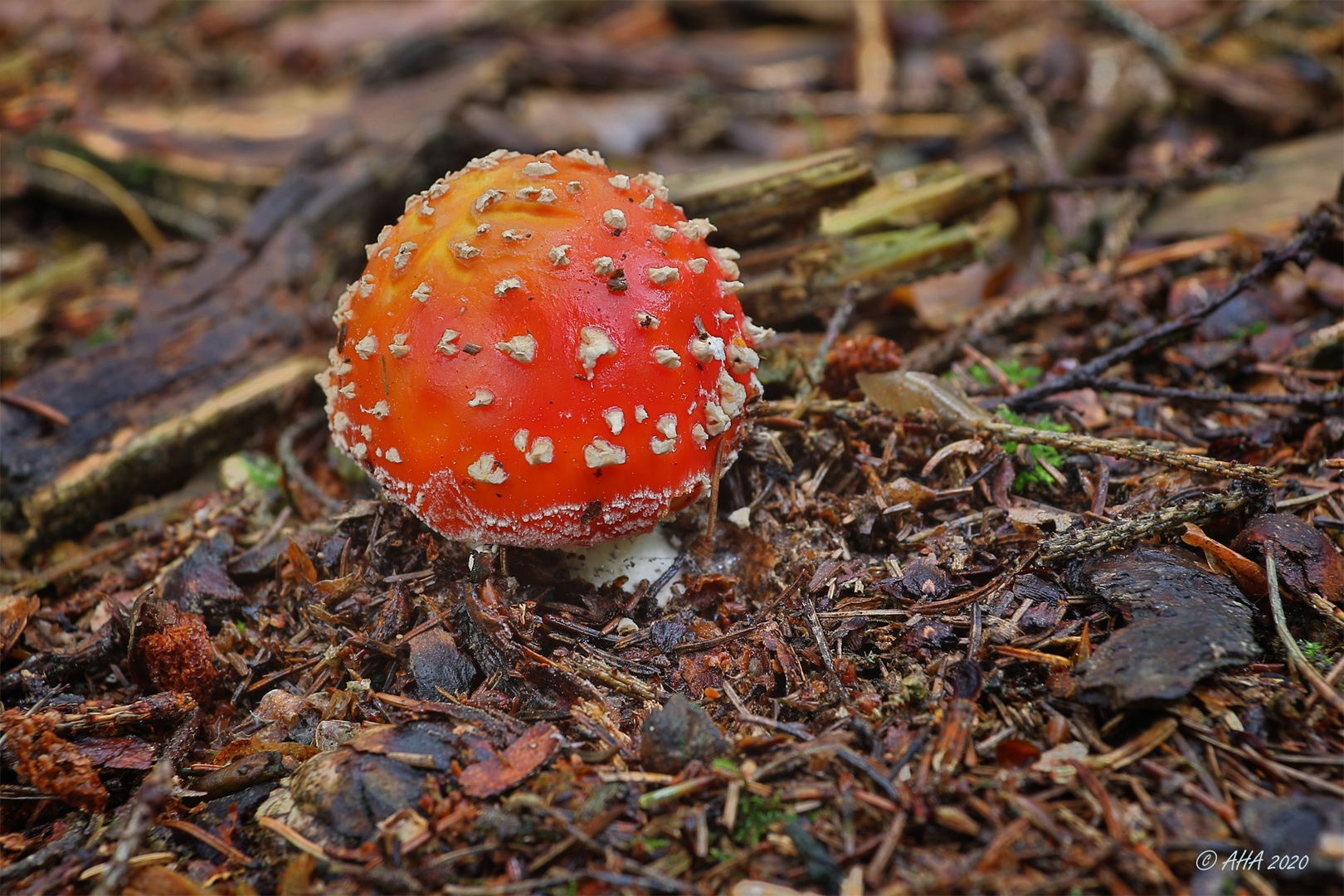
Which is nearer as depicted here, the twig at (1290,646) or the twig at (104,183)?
the twig at (1290,646)

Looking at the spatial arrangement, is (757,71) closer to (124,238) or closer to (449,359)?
(124,238)

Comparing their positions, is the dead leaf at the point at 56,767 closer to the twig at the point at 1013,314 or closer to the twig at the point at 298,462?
the twig at the point at 298,462

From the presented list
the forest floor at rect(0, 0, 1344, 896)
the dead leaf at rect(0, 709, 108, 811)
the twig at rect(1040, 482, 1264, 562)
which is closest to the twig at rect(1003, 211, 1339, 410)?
the forest floor at rect(0, 0, 1344, 896)

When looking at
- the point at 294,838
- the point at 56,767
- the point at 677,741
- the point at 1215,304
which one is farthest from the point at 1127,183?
the point at 56,767

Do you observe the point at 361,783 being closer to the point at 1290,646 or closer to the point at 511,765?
the point at 511,765

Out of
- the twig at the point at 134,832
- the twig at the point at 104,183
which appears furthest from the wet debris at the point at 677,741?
the twig at the point at 104,183
